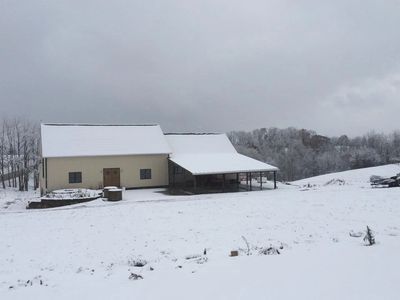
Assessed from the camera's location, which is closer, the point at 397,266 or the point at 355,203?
the point at 397,266

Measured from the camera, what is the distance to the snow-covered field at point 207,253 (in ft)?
20.6

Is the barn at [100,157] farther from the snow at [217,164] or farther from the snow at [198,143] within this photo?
the snow at [217,164]

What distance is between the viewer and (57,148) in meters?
30.6

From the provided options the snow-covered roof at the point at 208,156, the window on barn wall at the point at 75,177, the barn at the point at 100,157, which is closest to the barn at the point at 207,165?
the snow-covered roof at the point at 208,156

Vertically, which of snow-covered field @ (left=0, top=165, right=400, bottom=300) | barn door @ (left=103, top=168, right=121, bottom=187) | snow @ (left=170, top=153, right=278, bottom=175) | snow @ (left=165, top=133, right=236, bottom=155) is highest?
snow @ (left=165, top=133, right=236, bottom=155)

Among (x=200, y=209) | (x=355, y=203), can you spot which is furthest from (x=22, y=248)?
(x=355, y=203)

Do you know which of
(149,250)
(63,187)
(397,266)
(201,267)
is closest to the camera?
(397,266)

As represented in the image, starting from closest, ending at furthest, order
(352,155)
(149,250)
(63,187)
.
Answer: (149,250), (63,187), (352,155)

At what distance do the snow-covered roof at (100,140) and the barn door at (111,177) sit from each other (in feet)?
4.49

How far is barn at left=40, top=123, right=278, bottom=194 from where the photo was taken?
2988 cm

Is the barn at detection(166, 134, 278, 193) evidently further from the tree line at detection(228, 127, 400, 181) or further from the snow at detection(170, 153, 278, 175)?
the tree line at detection(228, 127, 400, 181)

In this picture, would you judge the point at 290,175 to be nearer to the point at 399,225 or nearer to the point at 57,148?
the point at 57,148

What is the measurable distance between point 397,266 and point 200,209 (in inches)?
462

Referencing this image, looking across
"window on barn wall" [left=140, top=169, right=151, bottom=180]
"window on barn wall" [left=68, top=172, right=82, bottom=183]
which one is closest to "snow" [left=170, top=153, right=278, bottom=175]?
"window on barn wall" [left=140, top=169, right=151, bottom=180]
